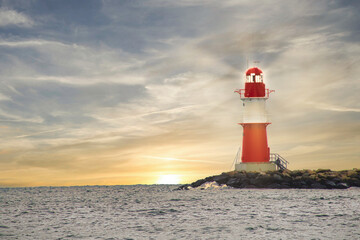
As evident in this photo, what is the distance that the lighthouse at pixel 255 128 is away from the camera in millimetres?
40375

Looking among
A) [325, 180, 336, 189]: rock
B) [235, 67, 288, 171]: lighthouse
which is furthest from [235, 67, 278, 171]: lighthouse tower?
[325, 180, 336, 189]: rock

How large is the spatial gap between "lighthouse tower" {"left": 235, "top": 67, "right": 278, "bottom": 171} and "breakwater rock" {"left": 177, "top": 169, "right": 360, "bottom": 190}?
4.73 ft

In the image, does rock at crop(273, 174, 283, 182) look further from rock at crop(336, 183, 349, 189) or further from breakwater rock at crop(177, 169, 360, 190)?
rock at crop(336, 183, 349, 189)

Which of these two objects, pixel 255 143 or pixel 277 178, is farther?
pixel 255 143

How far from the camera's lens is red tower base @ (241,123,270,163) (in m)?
40.3

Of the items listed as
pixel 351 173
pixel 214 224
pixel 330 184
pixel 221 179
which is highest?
pixel 351 173

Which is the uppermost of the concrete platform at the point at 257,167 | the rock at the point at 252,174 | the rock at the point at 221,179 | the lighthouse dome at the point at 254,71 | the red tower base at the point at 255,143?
the lighthouse dome at the point at 254,71

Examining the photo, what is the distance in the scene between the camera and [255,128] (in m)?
40.3

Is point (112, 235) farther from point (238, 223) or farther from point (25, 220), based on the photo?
point (25, 220)

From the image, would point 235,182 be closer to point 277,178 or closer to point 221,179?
point 221,179

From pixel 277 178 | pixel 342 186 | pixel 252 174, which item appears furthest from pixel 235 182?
pixel 342 186

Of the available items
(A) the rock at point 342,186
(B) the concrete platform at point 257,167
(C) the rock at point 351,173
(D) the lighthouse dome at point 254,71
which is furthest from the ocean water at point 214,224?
(D) the lighthouse dome at point 254,71

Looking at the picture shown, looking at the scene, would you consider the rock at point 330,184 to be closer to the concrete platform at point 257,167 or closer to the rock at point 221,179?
the concrete platform at point 257,167

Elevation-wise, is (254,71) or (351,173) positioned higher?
(254,71)
